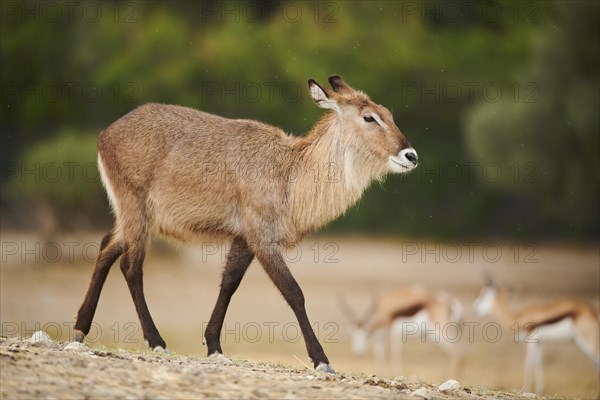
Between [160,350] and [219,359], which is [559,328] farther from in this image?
[219,359]

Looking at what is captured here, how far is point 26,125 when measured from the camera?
27938mm

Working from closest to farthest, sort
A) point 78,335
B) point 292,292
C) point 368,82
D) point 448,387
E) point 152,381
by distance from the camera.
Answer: point 152,381, point 448,387, point 292,292, point 78,335, point 368,82

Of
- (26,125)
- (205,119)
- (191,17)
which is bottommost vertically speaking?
(205,119)

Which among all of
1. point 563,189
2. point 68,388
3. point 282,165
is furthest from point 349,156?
point 563,189

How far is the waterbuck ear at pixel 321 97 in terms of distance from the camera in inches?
352

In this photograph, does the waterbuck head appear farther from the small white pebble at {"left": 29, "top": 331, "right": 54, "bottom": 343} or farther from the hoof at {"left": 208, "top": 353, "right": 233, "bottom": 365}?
the small white pebble at {"left": 29, "top": 331, "right": 54, "bottom": 343}

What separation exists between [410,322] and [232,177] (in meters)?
9.28

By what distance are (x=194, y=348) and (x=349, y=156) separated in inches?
356

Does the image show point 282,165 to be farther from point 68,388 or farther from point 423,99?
point 423,99

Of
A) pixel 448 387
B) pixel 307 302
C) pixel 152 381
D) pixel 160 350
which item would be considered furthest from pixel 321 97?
pixel 307 302

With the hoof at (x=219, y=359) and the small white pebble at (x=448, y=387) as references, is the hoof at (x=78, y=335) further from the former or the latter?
the small white pebble at (x=448, y=387)

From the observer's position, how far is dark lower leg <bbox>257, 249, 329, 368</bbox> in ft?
26.2

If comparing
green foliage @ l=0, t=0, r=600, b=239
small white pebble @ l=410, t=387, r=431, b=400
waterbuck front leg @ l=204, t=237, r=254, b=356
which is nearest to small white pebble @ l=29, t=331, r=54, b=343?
waterbuck front leg @ l=204, t=237, r=254, b=356

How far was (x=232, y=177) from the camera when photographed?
28.7ft
